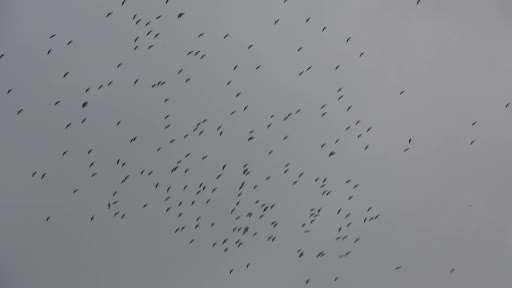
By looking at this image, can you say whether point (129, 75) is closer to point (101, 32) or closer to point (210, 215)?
point (101, 32)

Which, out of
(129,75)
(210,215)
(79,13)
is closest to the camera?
(79,13)

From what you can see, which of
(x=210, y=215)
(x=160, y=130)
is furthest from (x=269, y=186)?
(x=160, y=130)

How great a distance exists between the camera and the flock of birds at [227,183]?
48.1 m

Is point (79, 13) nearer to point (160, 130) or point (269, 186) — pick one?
point (160, 130)

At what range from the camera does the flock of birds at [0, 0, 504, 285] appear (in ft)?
158

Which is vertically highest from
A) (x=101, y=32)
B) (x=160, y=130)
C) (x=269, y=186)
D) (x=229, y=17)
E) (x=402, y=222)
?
(x=101, y=32)

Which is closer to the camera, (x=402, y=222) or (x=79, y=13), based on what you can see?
(x=79, y=13)

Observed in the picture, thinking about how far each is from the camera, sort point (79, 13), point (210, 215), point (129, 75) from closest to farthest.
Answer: point (79, 13) < point (129, 75) < point (210, 215)

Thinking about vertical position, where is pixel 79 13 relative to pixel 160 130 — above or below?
above

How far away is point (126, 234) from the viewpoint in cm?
5325

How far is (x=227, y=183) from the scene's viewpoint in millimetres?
52344

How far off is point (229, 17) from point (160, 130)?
345 inches

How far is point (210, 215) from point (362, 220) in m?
10.2

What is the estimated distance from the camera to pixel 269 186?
52781mm
